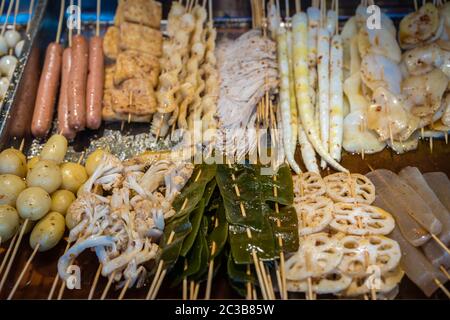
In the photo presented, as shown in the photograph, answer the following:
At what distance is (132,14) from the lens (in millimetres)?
5223

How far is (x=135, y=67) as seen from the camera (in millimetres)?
4844

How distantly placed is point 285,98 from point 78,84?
2405 millimetres

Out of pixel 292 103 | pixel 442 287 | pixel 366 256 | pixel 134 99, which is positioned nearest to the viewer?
pixel 442 287

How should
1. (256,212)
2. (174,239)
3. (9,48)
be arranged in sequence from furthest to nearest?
(9,48) < (256,212) < (174,239)

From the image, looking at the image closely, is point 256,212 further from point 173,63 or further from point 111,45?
point 111,45

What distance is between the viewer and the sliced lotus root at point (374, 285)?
3.20 metres

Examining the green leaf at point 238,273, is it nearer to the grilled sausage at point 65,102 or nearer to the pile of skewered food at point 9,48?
the grilled sausage at point 65,102

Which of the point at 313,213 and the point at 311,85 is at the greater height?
the point at 311,85

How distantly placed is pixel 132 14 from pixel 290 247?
359cm

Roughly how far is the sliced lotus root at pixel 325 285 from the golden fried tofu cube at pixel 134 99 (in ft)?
8.09

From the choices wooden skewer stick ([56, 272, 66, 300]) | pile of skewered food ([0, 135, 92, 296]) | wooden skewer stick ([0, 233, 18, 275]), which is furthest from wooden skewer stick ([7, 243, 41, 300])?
wooden skewer stick ([56, 272, 66, 300])

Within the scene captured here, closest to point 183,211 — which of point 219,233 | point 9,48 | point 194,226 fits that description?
point 194,226

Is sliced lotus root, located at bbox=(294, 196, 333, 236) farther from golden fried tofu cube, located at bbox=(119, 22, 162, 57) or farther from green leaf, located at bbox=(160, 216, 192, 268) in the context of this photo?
golden fried tofu cube, located at bbox=(119, 22, 162, 57)
